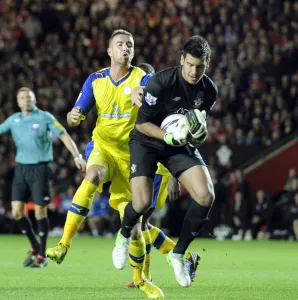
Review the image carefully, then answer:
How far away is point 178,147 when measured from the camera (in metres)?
7.79

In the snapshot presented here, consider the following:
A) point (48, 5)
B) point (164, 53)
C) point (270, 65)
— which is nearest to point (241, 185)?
point (270, 65)

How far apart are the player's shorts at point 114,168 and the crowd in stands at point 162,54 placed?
10616mm

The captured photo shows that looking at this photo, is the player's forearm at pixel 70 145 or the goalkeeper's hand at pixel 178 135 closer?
the goalkeeper's hand at pixel 178 135

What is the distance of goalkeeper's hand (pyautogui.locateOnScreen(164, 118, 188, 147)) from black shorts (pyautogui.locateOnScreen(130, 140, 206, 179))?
0.33m

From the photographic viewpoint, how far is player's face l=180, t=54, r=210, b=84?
7.52 m

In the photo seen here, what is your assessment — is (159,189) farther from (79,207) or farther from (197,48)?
(197,48)

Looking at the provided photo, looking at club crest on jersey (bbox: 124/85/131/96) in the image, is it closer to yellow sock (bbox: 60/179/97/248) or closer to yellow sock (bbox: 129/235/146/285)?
yellow sock (bbox: 60/179/97/248)

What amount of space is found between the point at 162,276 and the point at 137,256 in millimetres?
1981

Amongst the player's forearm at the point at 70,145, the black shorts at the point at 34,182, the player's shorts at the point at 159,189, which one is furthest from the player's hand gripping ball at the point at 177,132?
the black shorts at the point at 34,182

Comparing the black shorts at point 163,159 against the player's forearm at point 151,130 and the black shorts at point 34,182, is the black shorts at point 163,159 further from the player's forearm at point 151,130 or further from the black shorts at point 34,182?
the black shorts at point 34,182

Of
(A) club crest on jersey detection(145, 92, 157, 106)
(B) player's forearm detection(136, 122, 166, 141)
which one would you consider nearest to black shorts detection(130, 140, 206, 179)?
(B) player's forearm detection(136, 122, 166, 141)

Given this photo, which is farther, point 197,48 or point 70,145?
point 70,145

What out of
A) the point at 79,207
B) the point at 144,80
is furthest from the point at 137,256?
the point at 144,80

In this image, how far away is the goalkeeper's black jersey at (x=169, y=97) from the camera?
25.1ft
